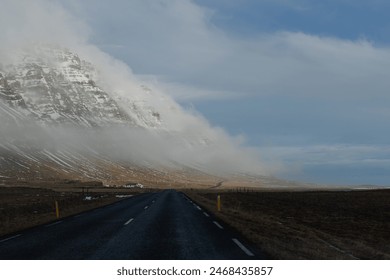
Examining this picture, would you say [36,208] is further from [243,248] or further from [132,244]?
[243,248]

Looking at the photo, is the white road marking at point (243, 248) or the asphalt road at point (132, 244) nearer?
the white road marking at point (243, 248)

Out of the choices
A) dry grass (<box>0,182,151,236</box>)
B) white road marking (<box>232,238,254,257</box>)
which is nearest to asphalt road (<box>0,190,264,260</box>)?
white road marking (<box>232,238,254,257</box>)

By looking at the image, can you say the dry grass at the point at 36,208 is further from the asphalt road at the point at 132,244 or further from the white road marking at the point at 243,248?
the white road marking at the point at 243,248

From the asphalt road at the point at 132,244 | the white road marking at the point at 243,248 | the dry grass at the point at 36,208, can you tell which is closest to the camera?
the white road marking at the point at 243,248

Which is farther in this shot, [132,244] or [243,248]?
[132,244]

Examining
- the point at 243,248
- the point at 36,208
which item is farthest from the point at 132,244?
the point at 36,208

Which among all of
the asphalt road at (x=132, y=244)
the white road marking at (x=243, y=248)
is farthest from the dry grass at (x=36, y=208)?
the white road marking at (x=243, y=248)

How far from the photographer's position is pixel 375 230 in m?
25.2

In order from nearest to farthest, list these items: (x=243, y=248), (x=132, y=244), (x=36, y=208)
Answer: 1. (x=243, y=248)
2. (x=132, y=244)
3. (x=36, y=208)

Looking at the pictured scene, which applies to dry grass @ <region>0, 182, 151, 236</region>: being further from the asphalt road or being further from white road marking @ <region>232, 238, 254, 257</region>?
white road marking @ <region>232, 238, 254, 257</region>

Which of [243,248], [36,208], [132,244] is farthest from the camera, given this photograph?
[36,208]
